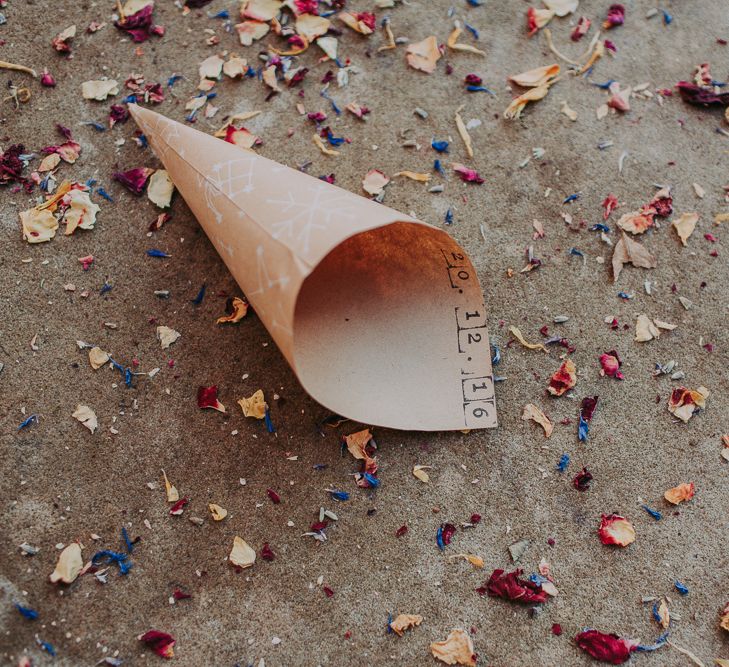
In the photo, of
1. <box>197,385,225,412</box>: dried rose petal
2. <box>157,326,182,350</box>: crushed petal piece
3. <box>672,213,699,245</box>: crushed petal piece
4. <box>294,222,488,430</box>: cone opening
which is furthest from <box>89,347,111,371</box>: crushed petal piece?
<box>672,213,699,245</box>: crushed petal piece

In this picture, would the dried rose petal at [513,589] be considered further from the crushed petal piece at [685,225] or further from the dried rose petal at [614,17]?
the dried rose petal at [614,17]

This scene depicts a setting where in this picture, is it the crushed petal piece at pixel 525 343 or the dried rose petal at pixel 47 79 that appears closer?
the crushed petal piece at pixel 525 343

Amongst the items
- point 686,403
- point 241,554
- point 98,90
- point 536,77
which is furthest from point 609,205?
point 98,90

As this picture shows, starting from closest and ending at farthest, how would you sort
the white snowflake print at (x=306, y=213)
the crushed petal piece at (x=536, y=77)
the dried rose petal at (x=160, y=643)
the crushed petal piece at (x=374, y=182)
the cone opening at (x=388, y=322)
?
the white snowflake print at (x=306, y=213) < the dried rose petal at (x=160, y=643) < the cone opening at (x=388, y=322) < the crushed petal piece at (x=374, y=182) < the crushed petal piece at (x=536, y=77)

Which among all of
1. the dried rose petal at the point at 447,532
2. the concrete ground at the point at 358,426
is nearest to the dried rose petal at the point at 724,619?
the concrete ground at the point at 358,426

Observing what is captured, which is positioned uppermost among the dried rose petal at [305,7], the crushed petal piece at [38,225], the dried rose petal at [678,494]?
the dried rose petal at [305,7]

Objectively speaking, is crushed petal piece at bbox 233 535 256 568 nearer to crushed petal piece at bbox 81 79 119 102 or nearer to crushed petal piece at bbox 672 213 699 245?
crushed petal piece at bbox 81 79 119 102
